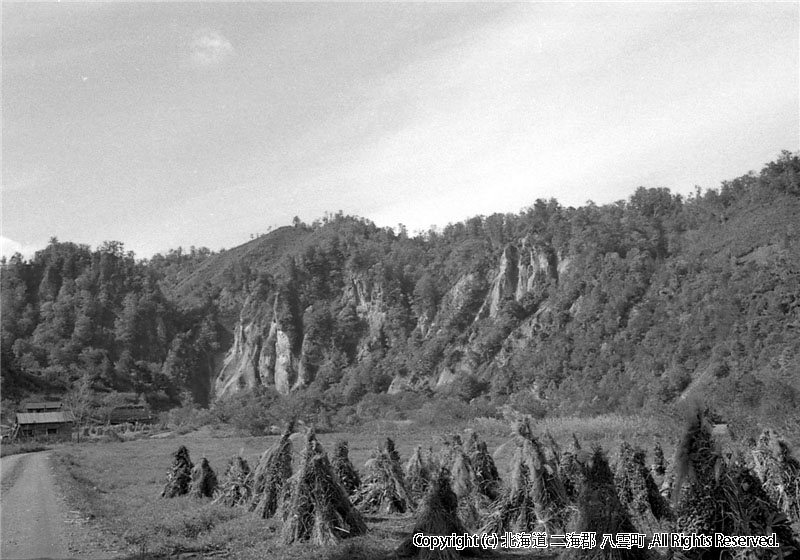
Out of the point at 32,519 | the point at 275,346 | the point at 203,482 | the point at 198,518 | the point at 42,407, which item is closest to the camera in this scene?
the point at 198,518

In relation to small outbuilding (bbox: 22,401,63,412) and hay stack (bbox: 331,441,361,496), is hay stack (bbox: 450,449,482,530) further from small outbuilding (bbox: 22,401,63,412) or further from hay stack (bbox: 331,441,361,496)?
small outbuilding (bbox: 22,401,63,412)

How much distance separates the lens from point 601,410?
64.9m

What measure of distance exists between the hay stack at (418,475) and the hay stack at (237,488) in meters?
4.98

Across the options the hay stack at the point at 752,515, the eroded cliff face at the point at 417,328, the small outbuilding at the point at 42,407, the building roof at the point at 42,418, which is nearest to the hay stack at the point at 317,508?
the hay stack at the point at 752,515

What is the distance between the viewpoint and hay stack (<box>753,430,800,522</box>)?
15.1 m

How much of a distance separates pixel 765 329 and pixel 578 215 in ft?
186

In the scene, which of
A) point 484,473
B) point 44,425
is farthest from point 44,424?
point 484,473

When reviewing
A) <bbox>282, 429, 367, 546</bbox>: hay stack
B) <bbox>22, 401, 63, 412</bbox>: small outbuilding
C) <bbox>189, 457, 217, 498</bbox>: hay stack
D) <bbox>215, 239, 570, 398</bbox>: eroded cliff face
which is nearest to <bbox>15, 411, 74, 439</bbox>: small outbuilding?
<bbox>22, 401, 63, 412</bbox>: small outbuilding

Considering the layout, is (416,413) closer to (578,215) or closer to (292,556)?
(578,215)

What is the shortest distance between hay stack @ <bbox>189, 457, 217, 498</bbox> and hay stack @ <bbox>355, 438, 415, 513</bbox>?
6954 mm

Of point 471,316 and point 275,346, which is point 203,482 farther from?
point 275,346

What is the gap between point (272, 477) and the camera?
17.9 metres

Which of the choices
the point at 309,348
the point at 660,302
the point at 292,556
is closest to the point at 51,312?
the point at 309,348

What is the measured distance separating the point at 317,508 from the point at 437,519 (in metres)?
3.19
